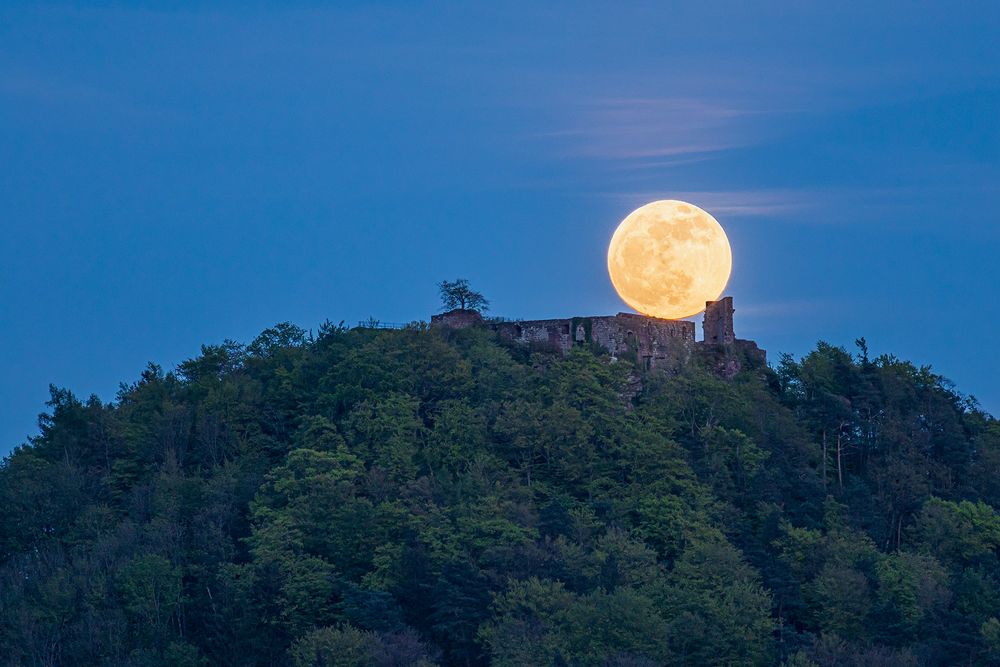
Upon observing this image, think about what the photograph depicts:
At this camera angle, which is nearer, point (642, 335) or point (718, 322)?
point (642, 335)

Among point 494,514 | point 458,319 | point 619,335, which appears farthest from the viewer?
point 458,319

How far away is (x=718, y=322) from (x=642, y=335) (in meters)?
4.40

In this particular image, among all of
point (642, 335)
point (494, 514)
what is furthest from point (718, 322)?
point (494, 514)

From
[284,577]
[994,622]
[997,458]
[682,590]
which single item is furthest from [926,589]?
[284,577]

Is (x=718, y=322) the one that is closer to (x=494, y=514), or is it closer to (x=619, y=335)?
(x=619, y=335)

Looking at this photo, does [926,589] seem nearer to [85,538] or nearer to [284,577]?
[284,577]

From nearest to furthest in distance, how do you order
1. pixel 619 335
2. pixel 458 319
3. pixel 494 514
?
1. pixel 494 514
2. pixel 619 335
3. pixel 458 319

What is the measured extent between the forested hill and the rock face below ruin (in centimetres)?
150

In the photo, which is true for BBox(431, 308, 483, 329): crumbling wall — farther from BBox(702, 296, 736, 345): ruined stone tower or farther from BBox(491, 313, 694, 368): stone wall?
BBox(702, 296, 736, 345): ruined stone tower

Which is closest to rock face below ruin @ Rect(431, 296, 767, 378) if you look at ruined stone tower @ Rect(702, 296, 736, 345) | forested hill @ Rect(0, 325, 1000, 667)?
ruined stone tower @ Rect(702, 296, 736, 345)

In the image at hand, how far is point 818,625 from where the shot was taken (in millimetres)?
63812

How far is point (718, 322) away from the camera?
81.3m

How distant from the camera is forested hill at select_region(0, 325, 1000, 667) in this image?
200 feet

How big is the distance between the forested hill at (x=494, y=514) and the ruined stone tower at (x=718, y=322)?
10.2 feet
